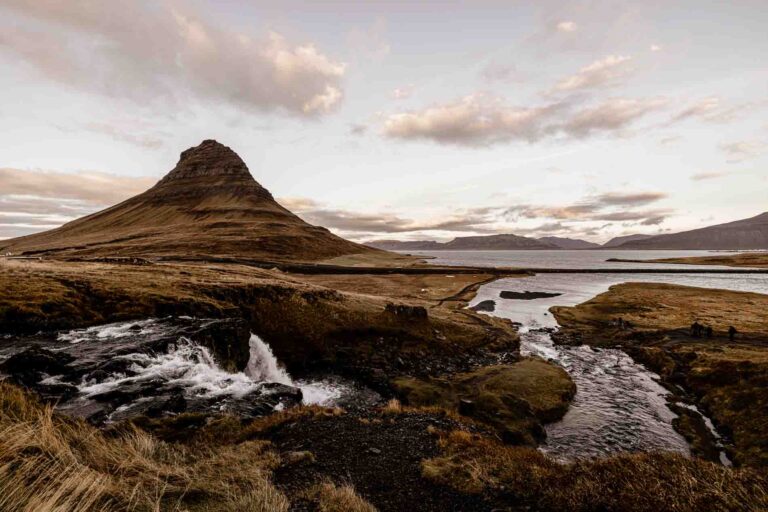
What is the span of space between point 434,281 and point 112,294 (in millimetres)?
89755

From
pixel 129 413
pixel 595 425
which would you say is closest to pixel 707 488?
pixel 595 425

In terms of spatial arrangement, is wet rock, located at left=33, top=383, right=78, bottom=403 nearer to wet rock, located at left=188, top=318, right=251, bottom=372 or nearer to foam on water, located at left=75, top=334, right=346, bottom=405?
foam on water, located at left=75, top=334, right=346, bottom=405

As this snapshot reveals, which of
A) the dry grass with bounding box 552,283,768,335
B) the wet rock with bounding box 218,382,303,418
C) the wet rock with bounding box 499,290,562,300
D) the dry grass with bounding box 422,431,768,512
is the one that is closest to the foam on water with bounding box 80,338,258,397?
the wet rock with bounding box 218,382,303,418

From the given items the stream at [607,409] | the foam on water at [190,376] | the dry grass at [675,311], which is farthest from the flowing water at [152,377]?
the dry grass at [675,311]

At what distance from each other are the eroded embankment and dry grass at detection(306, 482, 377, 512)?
2229cm

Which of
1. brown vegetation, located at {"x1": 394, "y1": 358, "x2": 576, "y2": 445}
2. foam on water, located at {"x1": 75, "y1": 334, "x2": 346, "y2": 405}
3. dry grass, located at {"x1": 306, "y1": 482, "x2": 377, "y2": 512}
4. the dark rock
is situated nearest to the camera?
dry grass, located at {"x1": 306, "y1": 482, "x2": 377, "y2": 512}

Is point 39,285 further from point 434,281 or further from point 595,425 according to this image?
point 434,281

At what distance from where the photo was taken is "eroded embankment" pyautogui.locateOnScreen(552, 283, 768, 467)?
2191 centimetres

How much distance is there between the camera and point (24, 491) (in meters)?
5.34

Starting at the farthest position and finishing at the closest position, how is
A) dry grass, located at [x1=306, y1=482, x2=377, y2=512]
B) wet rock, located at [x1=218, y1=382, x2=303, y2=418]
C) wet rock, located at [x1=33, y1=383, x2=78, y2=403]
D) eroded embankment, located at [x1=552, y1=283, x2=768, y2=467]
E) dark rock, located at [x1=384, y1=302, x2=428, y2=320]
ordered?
dark rock, located at [x1=384, y1=302, x2=428, y2=320]
eroded embankment, located at [x1=552, y1=283, x2=768, y2=467]
wet rock, located at [x1=218, y1=382, x2=303, y2=418]
wet rock, located at [x1=33, y1=383, x2=78, y2=403]
dry grass, located at [x1=306, y1=482, x2=377, y2=512]

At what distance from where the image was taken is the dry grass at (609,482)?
8.01 meters

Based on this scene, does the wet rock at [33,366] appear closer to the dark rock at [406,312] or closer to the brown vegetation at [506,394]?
the brown vegetation at [506,394]

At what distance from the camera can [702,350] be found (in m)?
35.8

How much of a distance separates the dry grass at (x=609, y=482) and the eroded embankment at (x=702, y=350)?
50.4 feet
